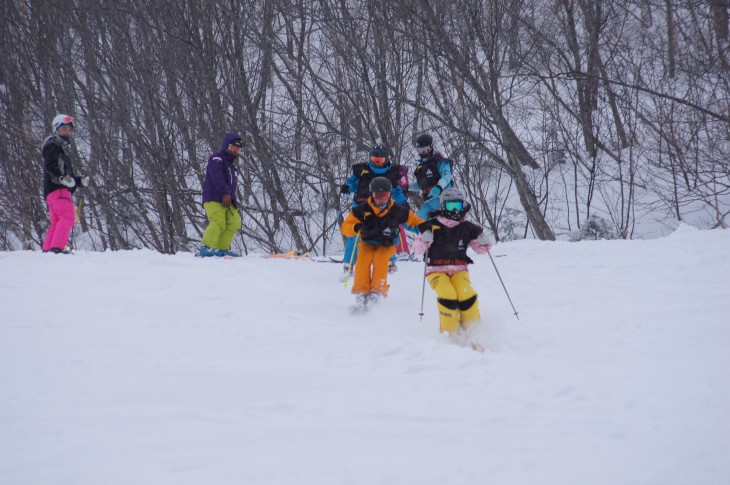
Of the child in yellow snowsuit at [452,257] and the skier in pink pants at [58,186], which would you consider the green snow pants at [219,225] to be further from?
the child in yellow snowsuit at [452,257]

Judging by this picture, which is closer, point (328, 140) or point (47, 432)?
point (47, 432)

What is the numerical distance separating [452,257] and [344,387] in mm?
2170

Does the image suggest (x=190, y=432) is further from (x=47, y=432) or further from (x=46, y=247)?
(x=46, y=247)

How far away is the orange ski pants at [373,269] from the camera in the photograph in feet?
17.5

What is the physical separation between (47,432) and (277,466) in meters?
1.07

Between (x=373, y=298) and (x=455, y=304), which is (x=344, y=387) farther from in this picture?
(x=373, y=298)

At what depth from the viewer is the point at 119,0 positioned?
41.5 feet

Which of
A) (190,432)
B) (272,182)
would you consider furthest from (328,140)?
(190,432)

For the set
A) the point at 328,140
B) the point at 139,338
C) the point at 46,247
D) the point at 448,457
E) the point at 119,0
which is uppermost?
the point at 119,0

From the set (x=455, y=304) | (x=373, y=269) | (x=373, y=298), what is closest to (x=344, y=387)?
(x=455, y=304)

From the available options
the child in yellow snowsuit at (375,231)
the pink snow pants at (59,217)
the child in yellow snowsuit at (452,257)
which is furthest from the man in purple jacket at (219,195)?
the child in yellow snowsuit at (452,257)

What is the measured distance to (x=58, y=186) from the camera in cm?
695

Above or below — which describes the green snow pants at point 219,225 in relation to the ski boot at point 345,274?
above

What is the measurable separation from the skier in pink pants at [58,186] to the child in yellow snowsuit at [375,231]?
4.14m
